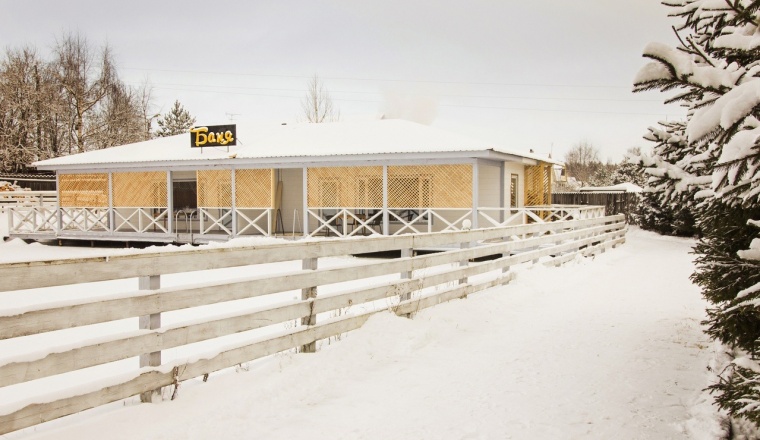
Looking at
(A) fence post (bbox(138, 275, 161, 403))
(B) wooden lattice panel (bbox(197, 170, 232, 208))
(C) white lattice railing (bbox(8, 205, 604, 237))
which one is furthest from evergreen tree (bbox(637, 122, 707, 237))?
(B) wooden lattice panel (bbox(197, 170, 232, 208))

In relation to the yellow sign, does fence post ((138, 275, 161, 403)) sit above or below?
below

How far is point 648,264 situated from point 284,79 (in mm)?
54097

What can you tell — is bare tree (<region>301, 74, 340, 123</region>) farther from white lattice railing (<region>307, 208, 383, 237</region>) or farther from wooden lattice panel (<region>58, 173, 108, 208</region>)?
white lattice railing (<region>307, 208, 383, 237</region>)

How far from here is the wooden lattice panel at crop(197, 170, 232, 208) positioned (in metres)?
19.6

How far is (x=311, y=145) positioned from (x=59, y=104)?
30.9 metres

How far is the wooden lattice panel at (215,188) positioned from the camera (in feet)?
64.3

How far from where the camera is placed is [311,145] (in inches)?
752

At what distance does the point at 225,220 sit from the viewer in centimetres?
2092

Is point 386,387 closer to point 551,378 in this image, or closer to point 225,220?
point 551,378

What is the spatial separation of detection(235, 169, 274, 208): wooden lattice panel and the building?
36 mm

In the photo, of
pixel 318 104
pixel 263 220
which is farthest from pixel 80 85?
pixel 263 220

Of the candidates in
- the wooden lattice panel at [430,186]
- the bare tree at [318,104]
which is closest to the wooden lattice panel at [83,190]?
the wooden lattice panel at [430,186]

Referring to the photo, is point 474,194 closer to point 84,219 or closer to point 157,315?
point 157,315

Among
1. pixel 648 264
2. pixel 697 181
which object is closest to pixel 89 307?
pixel 697 181
